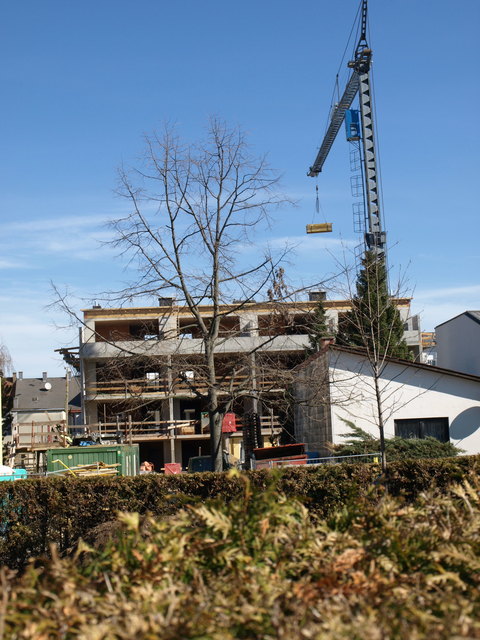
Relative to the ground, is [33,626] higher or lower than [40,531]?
higher

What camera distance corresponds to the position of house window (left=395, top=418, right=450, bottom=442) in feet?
76.5

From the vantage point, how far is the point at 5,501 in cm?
1337

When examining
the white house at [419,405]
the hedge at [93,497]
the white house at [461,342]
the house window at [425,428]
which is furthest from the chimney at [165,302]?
the white house at [461,342]

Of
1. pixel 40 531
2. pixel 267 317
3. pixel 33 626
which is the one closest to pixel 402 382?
pixel 267 317

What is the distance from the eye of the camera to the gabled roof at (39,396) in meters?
58.2

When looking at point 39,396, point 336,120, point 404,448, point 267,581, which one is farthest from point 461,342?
point 336,120

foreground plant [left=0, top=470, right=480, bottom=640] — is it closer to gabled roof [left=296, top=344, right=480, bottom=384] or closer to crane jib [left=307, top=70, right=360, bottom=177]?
gabled roof [left=296, top=344, right=480, bottom=384]

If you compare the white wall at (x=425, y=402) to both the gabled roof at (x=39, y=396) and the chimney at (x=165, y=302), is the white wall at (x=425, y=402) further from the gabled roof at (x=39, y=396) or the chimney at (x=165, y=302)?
the gabled roof at (x=39, y=396)

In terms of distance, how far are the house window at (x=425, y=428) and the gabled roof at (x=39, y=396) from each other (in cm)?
3788

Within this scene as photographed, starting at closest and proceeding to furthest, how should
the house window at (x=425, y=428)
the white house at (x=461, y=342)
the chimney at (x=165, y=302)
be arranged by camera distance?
the chimney at (x=165, y=302), the house window at (x=425, y=428), the white house at (x=461, y=342)

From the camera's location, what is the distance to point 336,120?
73312 millimetres

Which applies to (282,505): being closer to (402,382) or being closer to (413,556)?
(413,556)

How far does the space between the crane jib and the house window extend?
45885 millimetres

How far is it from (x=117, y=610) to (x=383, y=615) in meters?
1.16
